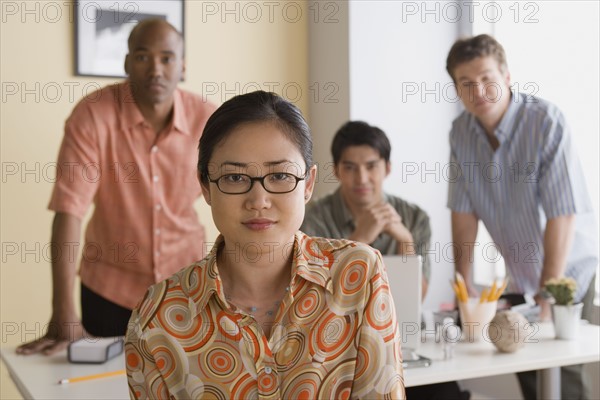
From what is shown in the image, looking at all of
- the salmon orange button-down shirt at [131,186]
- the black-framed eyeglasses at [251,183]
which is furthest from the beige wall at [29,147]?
the black-framed eyeglasses at [251,183]

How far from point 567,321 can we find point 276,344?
128cm

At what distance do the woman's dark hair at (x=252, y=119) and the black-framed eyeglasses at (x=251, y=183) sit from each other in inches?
2.3

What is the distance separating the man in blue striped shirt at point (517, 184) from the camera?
2578 mm

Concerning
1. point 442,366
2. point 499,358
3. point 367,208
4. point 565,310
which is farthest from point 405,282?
point 367,208

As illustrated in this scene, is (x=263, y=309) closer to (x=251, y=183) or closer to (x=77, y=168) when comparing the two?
(x=251, y=183)

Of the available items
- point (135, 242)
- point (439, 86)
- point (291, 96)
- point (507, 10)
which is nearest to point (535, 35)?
point (507, 10)

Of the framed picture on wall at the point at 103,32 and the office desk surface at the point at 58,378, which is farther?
the framed picture on wall at the point at 103,32

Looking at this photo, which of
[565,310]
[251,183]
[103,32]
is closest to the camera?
[251,183]

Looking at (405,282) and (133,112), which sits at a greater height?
(133,112)

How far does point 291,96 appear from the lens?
166 inches

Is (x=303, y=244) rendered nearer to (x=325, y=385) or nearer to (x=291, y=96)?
(x=325, y=385)

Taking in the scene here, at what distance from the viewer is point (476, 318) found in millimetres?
2215

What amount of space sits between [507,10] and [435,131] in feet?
2.52

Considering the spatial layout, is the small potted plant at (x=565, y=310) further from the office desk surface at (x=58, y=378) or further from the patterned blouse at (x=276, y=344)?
the office desk surface at (x=58, y=378)
